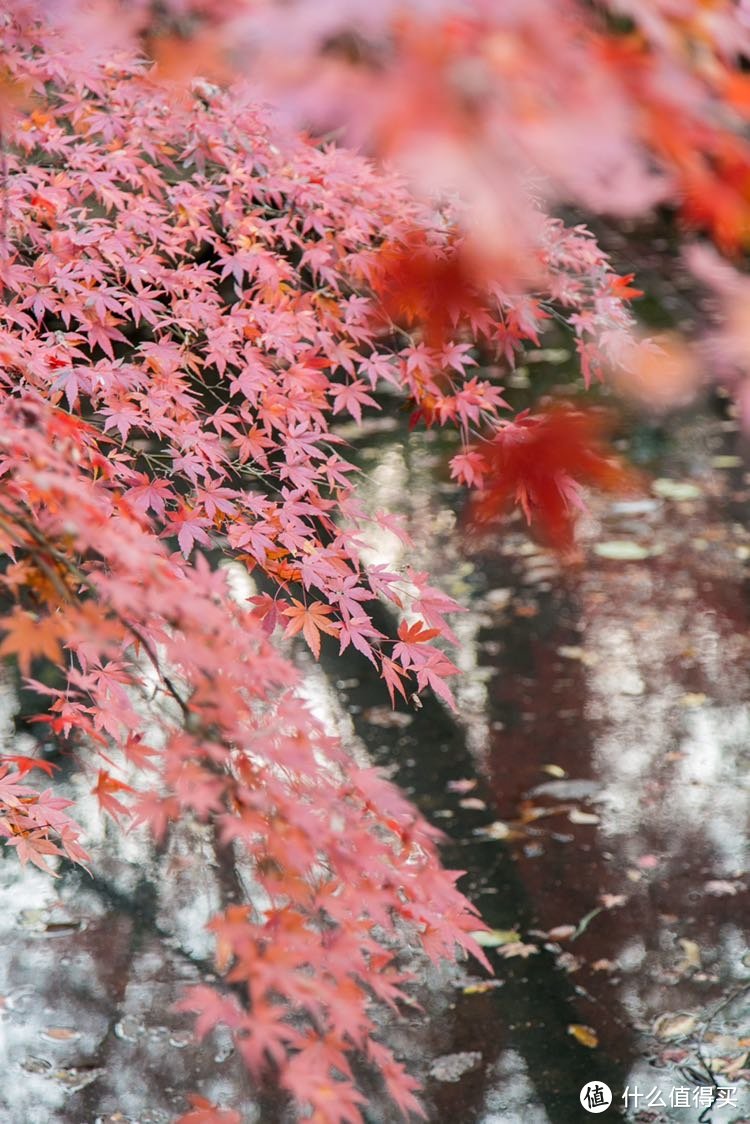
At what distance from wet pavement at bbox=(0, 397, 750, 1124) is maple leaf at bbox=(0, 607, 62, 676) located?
1.91 metres

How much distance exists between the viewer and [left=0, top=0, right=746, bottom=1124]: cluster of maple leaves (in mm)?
1195

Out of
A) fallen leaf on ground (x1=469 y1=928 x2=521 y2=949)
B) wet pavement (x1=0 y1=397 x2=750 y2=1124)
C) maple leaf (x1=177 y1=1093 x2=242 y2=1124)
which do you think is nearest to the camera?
maple leaf (x1=177 y1=1093 x2=242 y2=1124)

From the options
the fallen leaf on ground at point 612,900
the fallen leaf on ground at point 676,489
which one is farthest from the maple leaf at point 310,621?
the fallen leaf on ground at point 676,489

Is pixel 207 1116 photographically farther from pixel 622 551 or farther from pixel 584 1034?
pixel 622 551

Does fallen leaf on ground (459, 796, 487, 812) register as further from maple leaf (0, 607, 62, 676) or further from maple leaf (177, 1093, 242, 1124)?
maple leaf (0, 607, 62, 676)

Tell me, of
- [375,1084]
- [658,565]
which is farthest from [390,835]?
[658,565]

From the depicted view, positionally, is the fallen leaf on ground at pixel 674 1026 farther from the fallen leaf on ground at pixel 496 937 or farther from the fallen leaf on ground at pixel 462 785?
the fallen leaf on ground at pixel 462 785

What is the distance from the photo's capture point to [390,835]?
371 cm

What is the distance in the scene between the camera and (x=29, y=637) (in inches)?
50.9

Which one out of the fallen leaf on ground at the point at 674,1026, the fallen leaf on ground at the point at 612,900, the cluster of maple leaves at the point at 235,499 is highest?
the cluster of maple leaves at the point at 235,499

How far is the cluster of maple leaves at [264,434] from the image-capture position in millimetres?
1195

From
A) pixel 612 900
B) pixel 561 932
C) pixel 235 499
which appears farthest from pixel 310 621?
pixel 612 900

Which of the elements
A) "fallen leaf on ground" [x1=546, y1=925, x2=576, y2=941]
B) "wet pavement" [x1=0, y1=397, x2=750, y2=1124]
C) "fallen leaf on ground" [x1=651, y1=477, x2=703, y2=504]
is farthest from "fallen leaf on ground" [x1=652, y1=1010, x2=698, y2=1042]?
"fallen leaf on ground" [x1=651, y1=477, x2=703, y2=504]

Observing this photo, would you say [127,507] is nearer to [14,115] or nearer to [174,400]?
[174,400]
